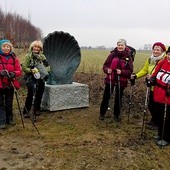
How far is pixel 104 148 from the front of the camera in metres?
5.72

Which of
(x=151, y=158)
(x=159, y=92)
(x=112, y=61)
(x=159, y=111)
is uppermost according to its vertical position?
(x=112, y=61)

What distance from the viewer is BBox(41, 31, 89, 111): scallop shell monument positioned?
827cm

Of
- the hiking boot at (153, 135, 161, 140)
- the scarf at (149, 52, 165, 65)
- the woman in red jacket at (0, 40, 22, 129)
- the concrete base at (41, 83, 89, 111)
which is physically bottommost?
the hiking boot at (153, 135, 161, 140)

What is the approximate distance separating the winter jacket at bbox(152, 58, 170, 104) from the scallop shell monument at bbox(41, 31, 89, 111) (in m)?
2.99

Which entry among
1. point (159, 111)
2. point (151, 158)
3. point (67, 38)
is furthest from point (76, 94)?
point (151, 158)

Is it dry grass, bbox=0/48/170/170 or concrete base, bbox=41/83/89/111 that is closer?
dry grass, bbox=0/48/170/170

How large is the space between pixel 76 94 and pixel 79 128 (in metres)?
1.77

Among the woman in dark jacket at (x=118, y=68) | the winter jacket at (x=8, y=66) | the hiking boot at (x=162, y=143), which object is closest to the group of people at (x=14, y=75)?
the winter jacket at (x=8, y=66)

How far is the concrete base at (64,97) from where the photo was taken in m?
8.20

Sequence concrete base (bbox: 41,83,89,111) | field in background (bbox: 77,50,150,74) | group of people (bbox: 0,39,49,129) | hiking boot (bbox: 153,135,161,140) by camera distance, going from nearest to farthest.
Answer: hiking boot (bbox: 153,135,161,140), group of people (bbox: 0,39,49,129), concrete base (bbox: 41,83,89,111), field in background (bbox: 77,50,150,74)

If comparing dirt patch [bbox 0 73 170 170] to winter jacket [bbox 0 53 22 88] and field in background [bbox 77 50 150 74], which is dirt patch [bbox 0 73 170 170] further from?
field in background [bbox 77 50 150 74]

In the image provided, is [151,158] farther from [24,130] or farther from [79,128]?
[24,130]

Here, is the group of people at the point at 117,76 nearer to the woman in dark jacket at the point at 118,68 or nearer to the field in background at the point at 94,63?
the woman in dark jacket at the point at 118,68

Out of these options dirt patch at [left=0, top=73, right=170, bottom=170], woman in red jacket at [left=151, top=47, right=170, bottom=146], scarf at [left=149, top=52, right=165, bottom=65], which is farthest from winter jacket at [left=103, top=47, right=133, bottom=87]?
woman in red jacket at [left=151, top=47, right=170, bottom=146]
